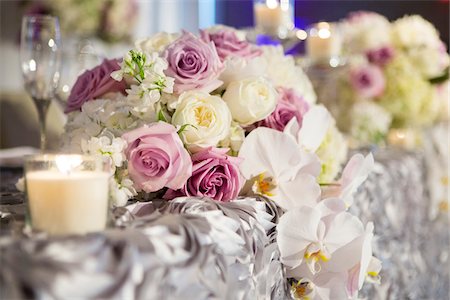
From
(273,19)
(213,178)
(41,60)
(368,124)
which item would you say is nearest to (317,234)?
(213,178)

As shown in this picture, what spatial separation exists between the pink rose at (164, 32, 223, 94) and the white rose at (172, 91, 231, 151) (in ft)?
0.06

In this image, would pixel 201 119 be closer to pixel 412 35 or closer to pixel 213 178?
pixel 213 178

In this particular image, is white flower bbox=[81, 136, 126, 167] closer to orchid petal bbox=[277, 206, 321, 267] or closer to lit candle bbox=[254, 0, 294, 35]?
orchid petal bbox=[277, 206, 321, 267]

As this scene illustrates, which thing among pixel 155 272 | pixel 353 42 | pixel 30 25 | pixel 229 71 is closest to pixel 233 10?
pixel 353 42

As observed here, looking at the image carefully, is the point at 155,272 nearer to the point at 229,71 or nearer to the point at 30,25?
the point at 229,71

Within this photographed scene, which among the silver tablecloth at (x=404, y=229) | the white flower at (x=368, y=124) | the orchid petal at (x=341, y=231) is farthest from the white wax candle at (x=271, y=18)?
the orchid petal at (x=341, y=231)

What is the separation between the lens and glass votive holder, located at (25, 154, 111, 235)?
666 mm

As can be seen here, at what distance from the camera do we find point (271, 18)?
1811 millimetres

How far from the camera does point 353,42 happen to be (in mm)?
2545

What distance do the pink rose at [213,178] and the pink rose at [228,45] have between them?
21 centimetres

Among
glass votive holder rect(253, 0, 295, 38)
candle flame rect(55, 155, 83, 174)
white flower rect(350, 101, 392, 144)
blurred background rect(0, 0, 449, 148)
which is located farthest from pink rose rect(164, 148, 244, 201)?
blurred background rect(0, 0, 449, 148)

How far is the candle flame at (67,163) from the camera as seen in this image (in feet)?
2.31

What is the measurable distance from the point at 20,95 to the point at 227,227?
3117mm

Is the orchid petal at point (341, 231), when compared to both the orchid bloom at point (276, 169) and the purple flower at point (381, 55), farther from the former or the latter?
the purple flower at point (381, 55)
